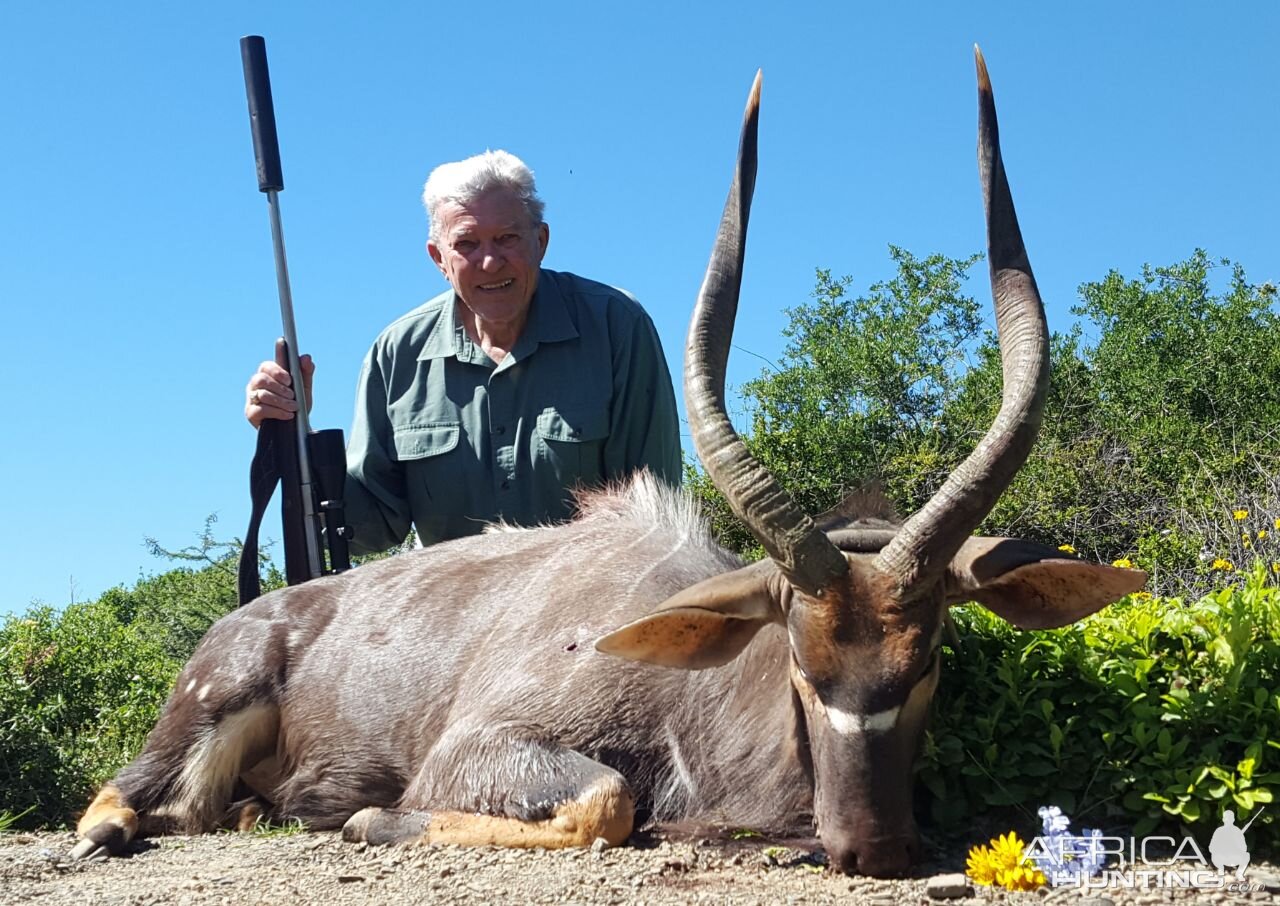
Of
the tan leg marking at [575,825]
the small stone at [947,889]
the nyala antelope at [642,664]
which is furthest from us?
the tan leg marking at [575,825]

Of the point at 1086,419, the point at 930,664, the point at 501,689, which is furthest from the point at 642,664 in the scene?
the point at 1086,419

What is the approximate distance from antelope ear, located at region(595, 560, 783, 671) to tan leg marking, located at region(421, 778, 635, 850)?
465 millimetres

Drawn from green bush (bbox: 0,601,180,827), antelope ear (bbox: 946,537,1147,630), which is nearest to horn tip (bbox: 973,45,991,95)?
antelope ear (bbox: 946,537,1147,630)

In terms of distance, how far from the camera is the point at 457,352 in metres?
7.55

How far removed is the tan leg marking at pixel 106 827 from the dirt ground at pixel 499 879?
168mm

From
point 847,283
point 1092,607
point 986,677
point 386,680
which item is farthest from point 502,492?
point 847,283

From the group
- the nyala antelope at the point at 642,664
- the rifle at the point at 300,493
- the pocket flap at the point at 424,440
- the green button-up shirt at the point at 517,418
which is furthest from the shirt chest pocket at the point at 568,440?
the rifle at the point at 300,493

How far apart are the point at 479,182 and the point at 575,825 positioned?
3817mm

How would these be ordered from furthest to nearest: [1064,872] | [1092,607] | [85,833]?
[85,833]
[1092,607]
[1064,872]

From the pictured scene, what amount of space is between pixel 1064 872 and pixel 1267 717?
35.6 inches

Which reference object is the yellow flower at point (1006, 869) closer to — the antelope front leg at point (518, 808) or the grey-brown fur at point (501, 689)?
the grey-brown fur at point (501, 689)

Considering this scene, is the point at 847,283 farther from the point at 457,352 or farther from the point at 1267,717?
the point at 1267,717

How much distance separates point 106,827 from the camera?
5656 mm

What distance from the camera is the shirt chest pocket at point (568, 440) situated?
7.27 m
